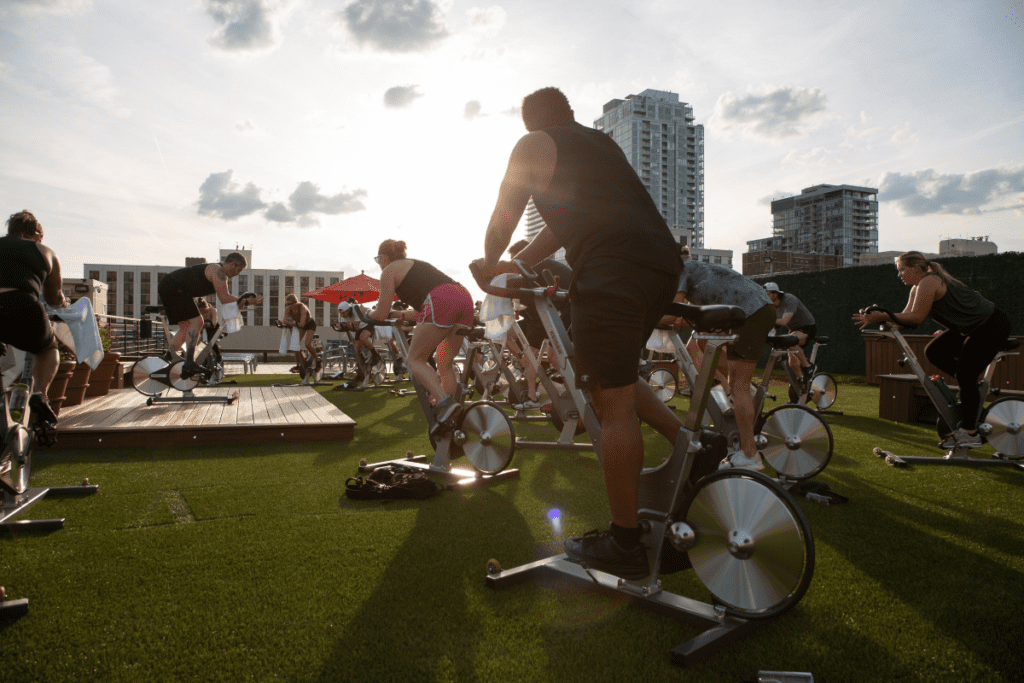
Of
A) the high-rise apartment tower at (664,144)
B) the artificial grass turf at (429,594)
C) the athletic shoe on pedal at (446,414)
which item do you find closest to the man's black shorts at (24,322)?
the artificial grass turf at (429,594)

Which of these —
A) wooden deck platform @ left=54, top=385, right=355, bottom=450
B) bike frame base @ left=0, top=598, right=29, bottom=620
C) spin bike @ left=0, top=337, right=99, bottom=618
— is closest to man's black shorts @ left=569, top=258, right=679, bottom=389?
bike frame base @ left=0, top=598, right=29, bottom=620

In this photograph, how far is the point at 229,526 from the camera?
2.75m

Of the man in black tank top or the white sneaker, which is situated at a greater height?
the man in black tank top

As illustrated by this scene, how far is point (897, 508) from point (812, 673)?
203cm

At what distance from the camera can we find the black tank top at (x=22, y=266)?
8.48 feet

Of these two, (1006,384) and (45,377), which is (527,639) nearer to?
(45,377)

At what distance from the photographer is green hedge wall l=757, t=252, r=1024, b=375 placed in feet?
36.4

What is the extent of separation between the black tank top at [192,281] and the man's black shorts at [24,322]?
4076 millimetres

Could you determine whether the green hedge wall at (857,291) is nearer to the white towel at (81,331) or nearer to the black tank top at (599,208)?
the black tank top at (599,208)

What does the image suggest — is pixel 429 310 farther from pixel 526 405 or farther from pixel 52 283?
pixel 526 405

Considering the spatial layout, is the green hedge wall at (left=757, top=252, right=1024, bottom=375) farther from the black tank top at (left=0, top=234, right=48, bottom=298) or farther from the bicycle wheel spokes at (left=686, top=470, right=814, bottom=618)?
the black tank top at (left=0, top=234, right=48, bottom=298)

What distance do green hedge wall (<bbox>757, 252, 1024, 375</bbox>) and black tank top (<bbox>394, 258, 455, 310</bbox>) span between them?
12095 mm

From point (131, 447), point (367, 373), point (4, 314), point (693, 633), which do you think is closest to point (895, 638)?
point (693, 633)

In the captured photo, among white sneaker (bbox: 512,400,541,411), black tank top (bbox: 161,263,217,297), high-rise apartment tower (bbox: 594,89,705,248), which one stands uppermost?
high-rise apartment tower (bbox: 594,89,705,248)
